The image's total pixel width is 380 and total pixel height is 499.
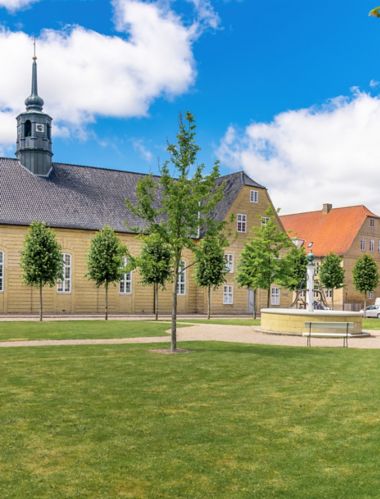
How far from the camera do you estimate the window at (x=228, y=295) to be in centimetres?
5106

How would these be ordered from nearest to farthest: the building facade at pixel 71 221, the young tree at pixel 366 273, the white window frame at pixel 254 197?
the building facade at pixel 71 221 < the white window frame at pixel 254 197 < the young tree at pixel 366 273

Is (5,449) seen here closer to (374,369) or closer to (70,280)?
(374,369)

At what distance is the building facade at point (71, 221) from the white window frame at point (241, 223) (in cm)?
9

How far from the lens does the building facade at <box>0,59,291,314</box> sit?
137 feet

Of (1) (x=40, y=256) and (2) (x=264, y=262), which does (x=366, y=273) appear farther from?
(1) (x=40, y=256)

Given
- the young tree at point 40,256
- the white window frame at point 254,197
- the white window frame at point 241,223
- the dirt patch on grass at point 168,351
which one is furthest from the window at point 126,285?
the dirt patch on grass at point 168,351

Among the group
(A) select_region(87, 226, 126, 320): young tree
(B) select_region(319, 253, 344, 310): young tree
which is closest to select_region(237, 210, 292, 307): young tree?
(A) select_region(87, 226, 126, 320): young tree

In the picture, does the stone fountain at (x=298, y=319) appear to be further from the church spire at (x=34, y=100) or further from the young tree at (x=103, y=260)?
the church spire at (x=34, y=100)

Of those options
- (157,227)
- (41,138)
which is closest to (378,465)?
(157,227)

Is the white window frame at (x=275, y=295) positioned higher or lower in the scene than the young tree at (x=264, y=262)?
lower

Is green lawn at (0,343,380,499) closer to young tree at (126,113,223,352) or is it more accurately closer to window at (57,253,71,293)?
young tree at (126,113,223,352)

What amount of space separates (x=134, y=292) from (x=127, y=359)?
30.7 metres

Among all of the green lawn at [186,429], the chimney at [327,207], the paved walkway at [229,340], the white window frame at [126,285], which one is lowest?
the paved walkway at [229,340]

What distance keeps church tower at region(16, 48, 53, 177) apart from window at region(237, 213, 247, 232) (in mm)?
16900
